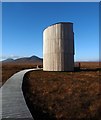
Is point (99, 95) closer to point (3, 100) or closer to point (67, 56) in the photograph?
point (3, 100)

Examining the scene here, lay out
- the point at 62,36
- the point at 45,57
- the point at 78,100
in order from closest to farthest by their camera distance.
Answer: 1. the point at 78,100
2. the point at 62,36
3. the point at 45,57

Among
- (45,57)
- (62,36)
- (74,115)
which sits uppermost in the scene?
(62,36)

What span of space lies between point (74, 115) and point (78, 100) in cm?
263

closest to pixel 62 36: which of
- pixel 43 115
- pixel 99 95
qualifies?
pixel 99 95

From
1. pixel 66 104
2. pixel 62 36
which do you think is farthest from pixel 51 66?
pixel 66 104

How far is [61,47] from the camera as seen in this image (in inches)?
1291

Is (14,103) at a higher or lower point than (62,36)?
lower

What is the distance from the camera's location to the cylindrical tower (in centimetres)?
3266

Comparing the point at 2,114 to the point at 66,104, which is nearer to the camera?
the point at 2,114

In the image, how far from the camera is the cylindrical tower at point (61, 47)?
32.7m

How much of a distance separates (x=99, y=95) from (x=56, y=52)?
19.9 metres

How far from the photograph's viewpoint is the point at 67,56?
32750 millimetres

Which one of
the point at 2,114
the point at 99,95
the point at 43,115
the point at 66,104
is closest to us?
the point at 2,114

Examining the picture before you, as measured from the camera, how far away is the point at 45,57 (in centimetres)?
3578
